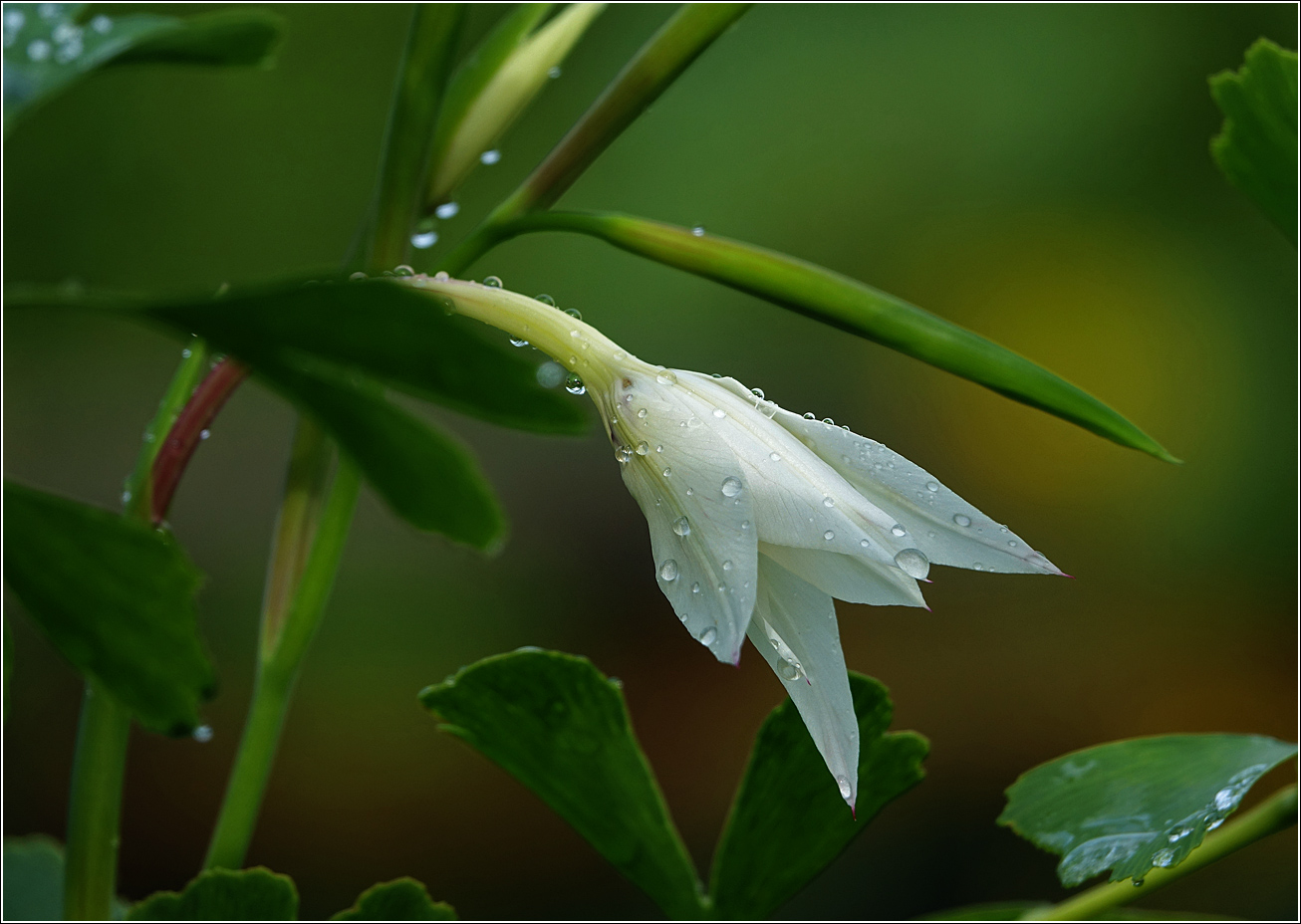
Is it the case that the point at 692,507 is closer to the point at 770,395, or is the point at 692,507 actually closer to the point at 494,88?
the point at 494,88

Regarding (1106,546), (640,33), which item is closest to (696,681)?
(1106,546)

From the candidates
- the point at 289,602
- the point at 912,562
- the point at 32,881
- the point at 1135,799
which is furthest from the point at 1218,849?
the point at 32,881

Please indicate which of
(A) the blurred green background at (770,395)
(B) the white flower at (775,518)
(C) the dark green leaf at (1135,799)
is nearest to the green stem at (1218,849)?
(C) the dark green leaf at (1135,799)

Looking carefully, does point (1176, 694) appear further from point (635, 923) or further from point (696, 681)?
point (635, 923)

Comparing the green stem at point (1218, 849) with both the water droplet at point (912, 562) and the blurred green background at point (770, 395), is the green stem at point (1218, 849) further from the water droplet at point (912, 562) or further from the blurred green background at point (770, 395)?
the blurred green background at point (770, 395)

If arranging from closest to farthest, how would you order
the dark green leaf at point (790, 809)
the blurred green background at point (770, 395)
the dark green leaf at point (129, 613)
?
1. the dark green leaf at point (129, 613)
2. the dark green leaf at point (790, 809)
3. the blurred green background at point (770, 395)

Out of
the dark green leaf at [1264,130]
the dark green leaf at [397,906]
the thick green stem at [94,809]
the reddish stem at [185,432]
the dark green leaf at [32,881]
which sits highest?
the dark green leaf at [1264,130]
